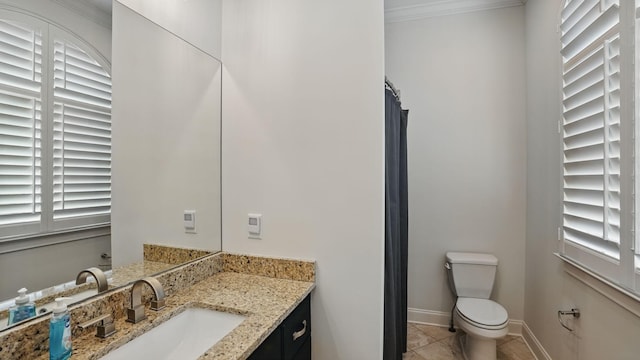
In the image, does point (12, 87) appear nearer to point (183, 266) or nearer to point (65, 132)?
point (65, 132)

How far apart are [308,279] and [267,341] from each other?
43 cm

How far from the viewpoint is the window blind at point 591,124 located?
1.42 metres

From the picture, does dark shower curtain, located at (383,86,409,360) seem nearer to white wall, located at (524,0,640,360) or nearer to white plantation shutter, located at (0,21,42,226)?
white wall, located at (524,0,640,360)

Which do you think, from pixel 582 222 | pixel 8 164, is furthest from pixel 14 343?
pixel 582 222

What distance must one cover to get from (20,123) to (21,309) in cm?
55

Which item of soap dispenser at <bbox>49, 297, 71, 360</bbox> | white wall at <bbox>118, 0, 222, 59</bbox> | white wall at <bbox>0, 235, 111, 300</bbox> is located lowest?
soap dispenser at <bbox>49, 297, 71, 360</bbox>

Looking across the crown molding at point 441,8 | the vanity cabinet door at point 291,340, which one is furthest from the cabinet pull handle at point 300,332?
the crown molding at point 441,8

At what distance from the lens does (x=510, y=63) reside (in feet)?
8.38

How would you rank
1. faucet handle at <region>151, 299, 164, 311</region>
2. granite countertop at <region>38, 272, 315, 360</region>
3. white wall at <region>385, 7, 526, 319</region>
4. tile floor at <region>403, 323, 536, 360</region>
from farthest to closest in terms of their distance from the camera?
white wall at <region>385, 7, 526, 319</region> < tile floor at <region>403, 323, 536, 360</region> < faucet handle at <region>151, 299, 164, 311</region> < granite countertop at <region>38, 272, 315, 360</region>

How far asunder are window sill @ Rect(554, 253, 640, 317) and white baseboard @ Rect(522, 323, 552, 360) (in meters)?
0.76

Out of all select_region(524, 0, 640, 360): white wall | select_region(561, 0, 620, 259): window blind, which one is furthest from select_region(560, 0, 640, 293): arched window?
select_region(524, 0, 640, 360): white wall

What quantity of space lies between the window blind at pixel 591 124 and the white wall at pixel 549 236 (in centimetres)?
16

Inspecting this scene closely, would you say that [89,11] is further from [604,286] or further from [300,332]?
[604,286]

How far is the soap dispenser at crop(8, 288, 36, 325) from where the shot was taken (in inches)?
31.9
